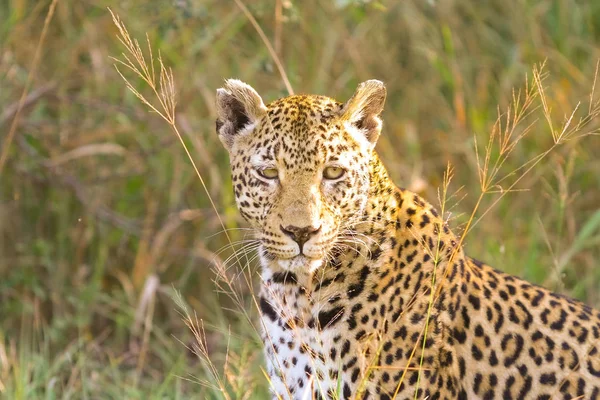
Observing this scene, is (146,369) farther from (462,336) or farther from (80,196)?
(462,336)

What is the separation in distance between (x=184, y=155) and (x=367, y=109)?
338cm

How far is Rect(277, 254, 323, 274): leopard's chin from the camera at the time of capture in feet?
14.6

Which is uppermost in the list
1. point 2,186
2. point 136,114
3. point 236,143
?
point 236,143

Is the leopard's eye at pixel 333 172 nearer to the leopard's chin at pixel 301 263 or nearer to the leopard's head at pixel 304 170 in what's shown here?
the leopard's head at pixel 304 170

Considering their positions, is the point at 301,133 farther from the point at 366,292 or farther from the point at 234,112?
the point at 366,292

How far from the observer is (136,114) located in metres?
7.49

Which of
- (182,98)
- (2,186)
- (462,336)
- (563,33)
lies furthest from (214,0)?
(462,336)

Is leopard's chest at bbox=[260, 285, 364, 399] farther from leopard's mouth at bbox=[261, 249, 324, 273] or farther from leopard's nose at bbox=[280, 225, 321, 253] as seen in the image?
leopard's nose at bbox=[280, 225, 321, 253]

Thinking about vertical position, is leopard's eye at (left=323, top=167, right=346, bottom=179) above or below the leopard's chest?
above

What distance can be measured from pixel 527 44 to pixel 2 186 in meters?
4.18

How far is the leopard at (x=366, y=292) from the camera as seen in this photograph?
4.46 metres

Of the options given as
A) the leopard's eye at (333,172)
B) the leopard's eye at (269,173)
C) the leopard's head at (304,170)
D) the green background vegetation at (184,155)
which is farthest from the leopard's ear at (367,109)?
the green background vegetation at (184,155)

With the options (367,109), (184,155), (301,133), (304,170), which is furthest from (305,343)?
(184,155)

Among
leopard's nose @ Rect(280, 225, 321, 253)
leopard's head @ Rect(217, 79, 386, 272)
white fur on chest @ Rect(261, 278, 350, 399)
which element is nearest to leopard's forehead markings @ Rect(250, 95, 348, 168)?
leopard's head @ Rect(217, 79, 386, 272)
